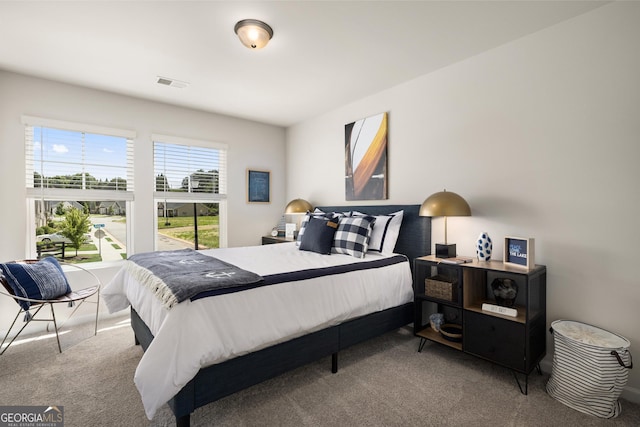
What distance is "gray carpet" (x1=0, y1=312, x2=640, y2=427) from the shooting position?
1.74 metres

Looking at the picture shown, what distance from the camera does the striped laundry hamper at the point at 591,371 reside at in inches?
69.4

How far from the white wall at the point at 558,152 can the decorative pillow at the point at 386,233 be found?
1.16 ft

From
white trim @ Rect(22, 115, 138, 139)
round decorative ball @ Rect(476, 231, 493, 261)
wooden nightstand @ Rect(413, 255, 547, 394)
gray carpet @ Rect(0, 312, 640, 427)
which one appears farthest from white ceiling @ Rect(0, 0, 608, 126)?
gray carpet @ Rect(0, 312, 640, 427)

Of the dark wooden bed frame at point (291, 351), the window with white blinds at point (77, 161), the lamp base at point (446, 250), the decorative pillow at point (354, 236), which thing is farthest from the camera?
the window with white blinds at point (77, 161)

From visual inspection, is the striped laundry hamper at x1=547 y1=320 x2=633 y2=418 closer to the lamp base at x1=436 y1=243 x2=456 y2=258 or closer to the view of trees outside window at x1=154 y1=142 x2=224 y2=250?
the lamp base at x1=436 y1=243 x2=456 y2=258

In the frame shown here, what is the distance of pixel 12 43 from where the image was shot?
8.08 ft

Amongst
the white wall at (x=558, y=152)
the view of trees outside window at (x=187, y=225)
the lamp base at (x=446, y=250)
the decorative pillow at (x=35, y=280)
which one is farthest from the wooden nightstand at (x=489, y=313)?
the decorative pillow at (x=35, y=280)

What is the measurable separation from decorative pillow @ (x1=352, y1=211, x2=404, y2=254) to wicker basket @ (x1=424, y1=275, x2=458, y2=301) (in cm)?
54

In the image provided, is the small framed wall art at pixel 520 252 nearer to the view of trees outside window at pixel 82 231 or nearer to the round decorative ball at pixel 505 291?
the round decorative ball at pixel 505 291

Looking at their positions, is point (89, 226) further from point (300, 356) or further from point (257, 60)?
point (300, 356)

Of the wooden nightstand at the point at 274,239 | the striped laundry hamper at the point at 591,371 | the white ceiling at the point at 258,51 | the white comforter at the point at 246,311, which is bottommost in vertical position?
the striped laundry hamper at the point at 591,371

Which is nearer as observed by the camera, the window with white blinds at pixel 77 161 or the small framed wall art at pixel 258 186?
the window with white blinds at pixel 77 161

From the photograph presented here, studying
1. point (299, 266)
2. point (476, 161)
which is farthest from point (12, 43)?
point (476, 161)

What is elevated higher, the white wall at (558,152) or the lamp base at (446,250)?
the white wall at (558,152)
